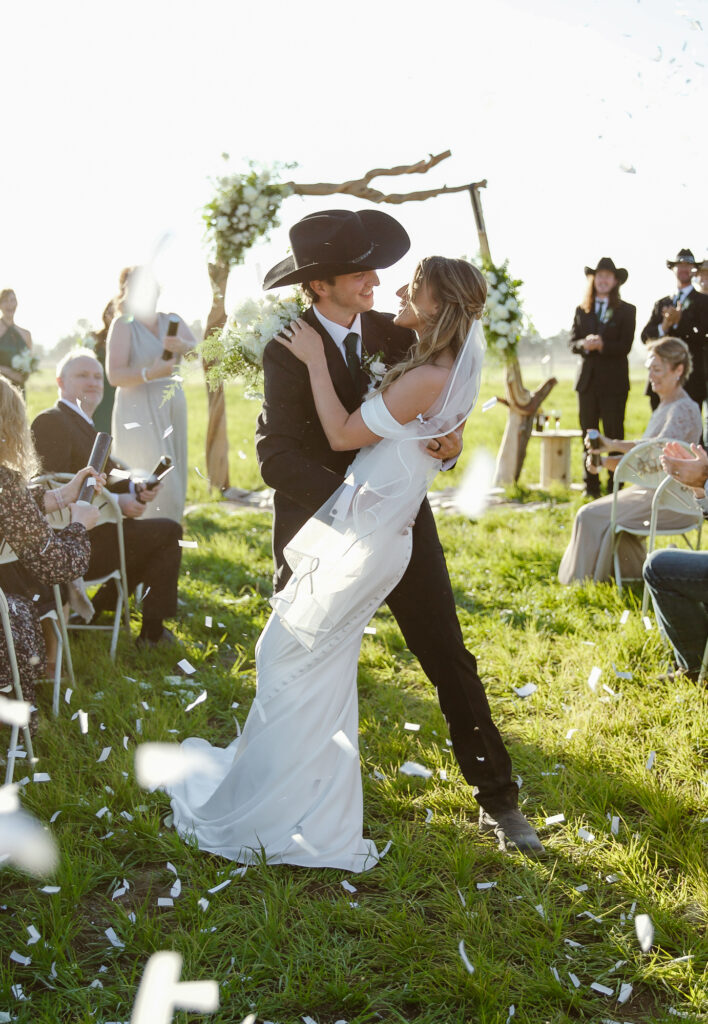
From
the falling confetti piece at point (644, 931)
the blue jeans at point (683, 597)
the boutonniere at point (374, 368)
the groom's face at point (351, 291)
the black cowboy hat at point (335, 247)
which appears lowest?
the falling confetti piece at point (644, 931)

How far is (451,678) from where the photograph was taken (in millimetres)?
3369

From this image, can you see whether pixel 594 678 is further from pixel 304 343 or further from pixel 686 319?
pixel 686 319

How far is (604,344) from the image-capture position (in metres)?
9.64

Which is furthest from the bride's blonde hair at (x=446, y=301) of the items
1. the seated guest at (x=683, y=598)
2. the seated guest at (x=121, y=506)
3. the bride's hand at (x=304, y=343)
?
the seated guest at (x=121, y=506)

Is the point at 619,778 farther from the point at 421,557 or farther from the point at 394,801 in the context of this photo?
the point at 421,557

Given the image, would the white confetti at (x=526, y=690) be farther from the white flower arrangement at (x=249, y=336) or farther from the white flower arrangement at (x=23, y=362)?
the white flower arrangement at (x=23, y=362)

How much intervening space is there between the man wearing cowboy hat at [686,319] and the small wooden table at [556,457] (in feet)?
6.40

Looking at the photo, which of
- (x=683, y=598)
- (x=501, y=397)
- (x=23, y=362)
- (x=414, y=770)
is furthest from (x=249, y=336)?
(x=501, y=397)

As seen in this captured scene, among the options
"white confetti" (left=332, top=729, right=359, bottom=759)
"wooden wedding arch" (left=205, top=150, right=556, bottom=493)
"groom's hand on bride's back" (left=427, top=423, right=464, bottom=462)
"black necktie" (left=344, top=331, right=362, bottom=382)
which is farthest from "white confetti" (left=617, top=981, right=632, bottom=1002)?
"wooden wedding arch" (left=205, top=150, right=556, bottom=493)

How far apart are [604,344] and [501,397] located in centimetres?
183

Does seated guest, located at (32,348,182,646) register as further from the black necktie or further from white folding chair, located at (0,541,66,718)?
the black necktie

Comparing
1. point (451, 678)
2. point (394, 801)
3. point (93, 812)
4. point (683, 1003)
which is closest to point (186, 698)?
point (93, 812)

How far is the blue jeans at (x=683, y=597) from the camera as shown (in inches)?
168

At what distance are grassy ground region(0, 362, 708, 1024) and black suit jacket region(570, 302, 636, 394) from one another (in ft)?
15.9
